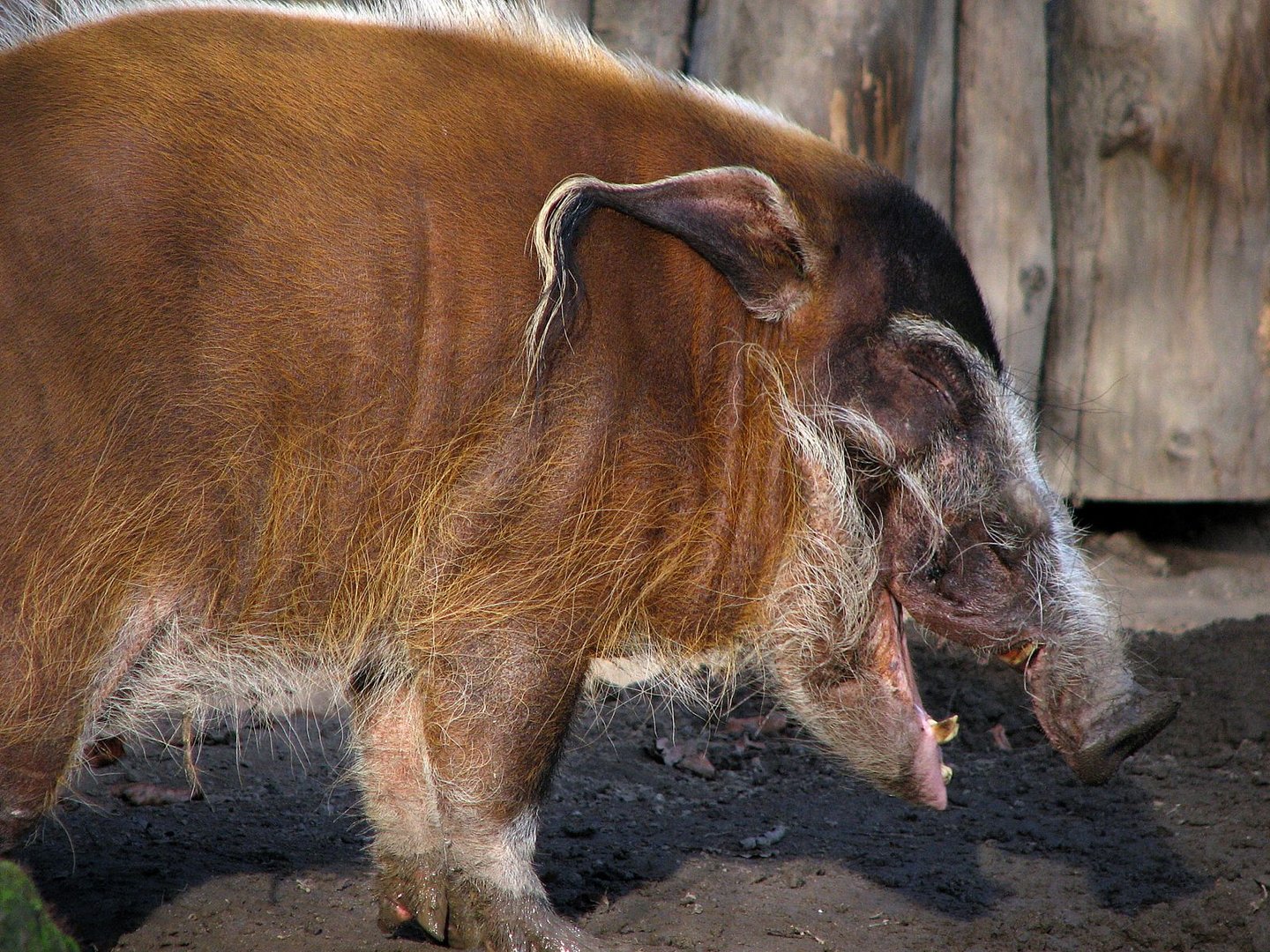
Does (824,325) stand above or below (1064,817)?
above

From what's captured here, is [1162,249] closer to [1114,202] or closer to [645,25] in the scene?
[1114,202]

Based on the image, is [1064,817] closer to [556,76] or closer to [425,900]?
[425,900]

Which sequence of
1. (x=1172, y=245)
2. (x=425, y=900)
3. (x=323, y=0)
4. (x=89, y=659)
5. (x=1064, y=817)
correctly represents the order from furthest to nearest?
(x=1172, y=245) → (x=323, y=0) → (x=1064, y=817) → (x=425, y=900) → (x=89, y=659)

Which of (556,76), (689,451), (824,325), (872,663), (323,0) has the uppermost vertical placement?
(323,0)

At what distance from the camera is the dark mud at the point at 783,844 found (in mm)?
2730

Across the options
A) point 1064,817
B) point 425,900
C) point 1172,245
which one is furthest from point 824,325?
point 1172,245

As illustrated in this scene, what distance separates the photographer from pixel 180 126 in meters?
2.25

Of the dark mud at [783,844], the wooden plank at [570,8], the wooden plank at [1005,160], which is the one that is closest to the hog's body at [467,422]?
the dark mud at [783,844]

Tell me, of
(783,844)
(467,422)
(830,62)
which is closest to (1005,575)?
(783,844)

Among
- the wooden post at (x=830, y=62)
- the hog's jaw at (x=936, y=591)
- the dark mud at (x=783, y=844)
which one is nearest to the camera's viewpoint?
the hog's jaw at (x=936, y=591)

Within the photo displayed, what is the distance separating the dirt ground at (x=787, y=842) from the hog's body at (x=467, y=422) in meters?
0.35

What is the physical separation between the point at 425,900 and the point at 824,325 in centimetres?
145

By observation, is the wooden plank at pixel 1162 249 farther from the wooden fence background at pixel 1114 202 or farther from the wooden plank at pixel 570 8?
the wooden plank at pixel 570 8

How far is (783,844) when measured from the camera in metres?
3.36
